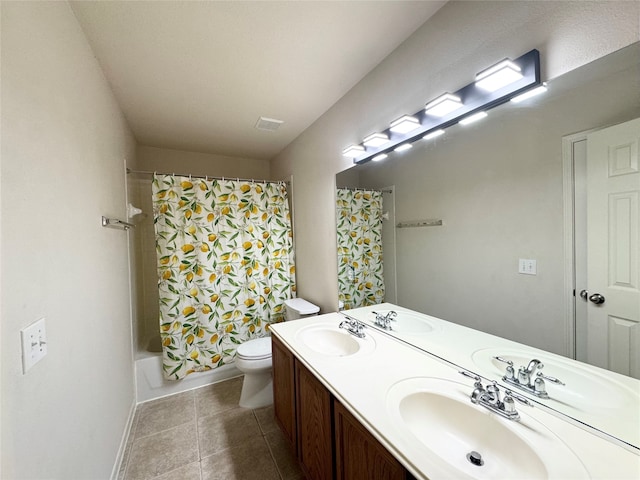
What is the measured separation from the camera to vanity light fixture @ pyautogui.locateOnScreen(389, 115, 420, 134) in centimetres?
134

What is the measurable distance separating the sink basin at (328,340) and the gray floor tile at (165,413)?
125cm

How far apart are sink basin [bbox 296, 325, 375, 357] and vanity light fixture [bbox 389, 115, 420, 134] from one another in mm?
1190

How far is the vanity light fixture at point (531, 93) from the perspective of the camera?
0.89 metres

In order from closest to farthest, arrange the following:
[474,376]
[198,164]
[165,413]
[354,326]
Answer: [474,376]
[354,326]
[165,413]
[198,164]

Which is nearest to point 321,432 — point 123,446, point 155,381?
point 123,446

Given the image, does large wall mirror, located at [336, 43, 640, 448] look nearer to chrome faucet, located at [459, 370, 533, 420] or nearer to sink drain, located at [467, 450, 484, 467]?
chrome faucet, located at [459, 370, 533, 420]

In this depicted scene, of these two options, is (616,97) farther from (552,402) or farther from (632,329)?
(552,402)

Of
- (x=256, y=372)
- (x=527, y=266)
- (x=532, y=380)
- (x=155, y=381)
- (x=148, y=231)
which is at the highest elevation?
(x=148, y=231)

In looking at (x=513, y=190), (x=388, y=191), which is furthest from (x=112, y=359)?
(x=513, y=190)

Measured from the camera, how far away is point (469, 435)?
0.88 m

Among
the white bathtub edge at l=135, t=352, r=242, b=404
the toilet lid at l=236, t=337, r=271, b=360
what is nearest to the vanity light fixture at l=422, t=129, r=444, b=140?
the toilet lid at l=236, t=337, r=271, b=360

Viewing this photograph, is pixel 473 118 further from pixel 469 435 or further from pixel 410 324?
pixel 469 435

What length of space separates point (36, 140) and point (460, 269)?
67.0 inches

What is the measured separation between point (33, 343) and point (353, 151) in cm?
176
